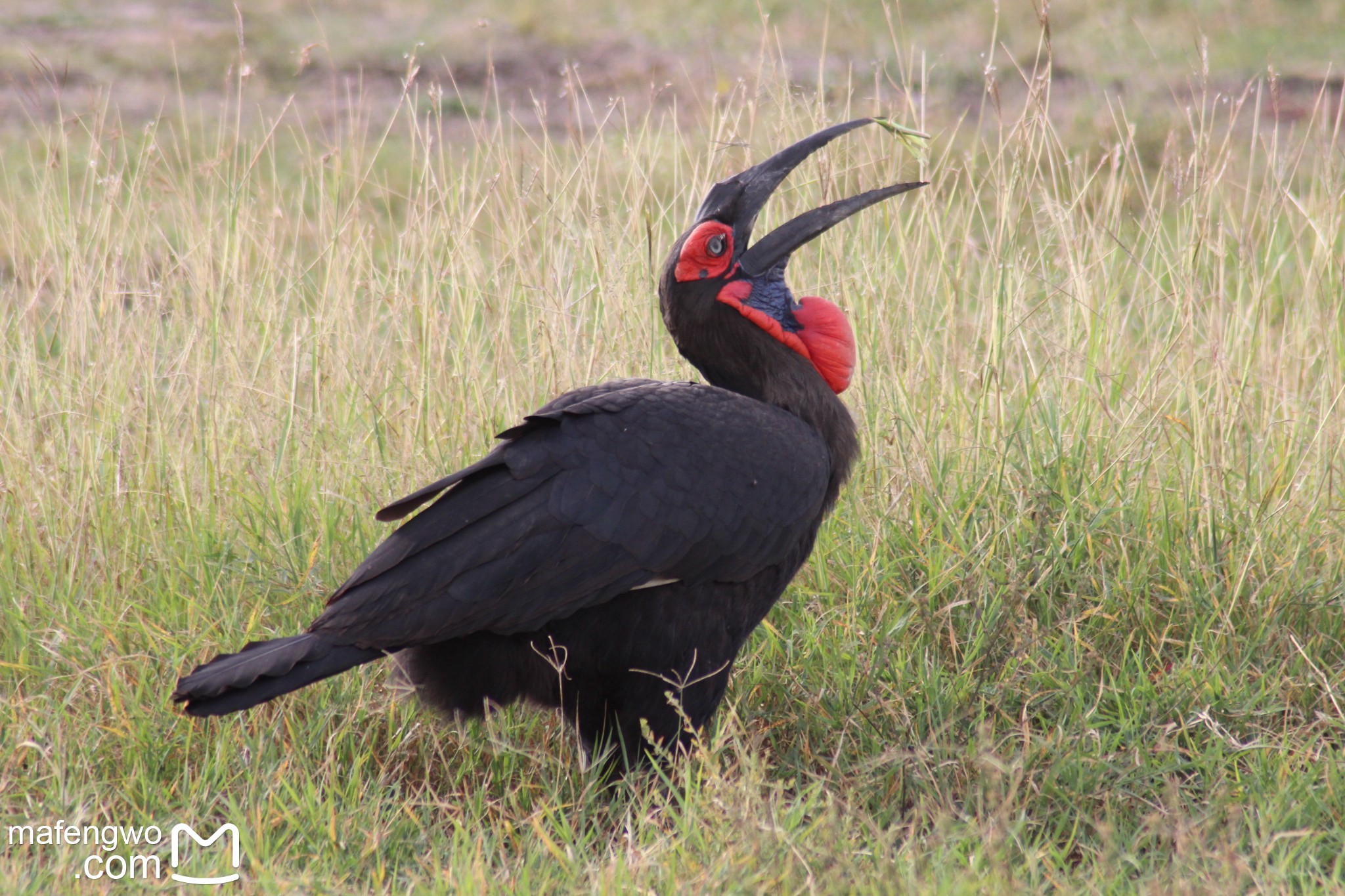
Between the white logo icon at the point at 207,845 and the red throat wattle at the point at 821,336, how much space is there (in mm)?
1552

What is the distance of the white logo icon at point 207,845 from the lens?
2.33 meters

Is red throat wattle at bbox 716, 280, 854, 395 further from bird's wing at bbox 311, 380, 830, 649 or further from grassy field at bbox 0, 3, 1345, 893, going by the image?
grassy field at bbox 0, 3, 1345, 893

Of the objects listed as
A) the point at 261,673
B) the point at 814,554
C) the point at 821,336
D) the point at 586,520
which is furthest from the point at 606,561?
the point at 814,554

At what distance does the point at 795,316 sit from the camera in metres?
3.05

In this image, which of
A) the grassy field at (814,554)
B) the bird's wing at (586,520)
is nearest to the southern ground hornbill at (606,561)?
the bird's wing at (586,520)

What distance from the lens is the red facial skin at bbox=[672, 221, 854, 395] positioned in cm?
293

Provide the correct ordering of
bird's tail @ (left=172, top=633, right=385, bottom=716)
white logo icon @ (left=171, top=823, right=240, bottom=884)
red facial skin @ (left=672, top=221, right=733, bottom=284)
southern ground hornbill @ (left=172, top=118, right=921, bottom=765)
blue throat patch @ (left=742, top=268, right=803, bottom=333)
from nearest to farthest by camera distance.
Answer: white logo icon @ (left=171, top=823, right=240, bottom=884), bird's tail @ (left=172, top=633, right=385, bottom=716), southern ground hornbill @ (left=172, top=118, right=921, bottom=765), red facial skin @ (left=672, top=221, right=733, bottom=284), blue throat patch @ (left=742, top=268, right=803, bottom=333)

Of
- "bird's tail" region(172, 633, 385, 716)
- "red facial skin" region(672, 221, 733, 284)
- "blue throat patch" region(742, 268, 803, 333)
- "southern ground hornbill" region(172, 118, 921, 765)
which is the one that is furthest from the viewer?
"blue throat patch" region(742, 268, 803, 333)

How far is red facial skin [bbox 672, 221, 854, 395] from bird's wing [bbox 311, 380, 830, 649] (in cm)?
28

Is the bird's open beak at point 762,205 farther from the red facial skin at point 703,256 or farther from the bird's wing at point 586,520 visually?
the bird's wing at point 586,520

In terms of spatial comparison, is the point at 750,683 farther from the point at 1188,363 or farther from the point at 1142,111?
the point at 1142,111

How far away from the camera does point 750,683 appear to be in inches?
123

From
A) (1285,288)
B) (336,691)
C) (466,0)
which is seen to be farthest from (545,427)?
(466,0)

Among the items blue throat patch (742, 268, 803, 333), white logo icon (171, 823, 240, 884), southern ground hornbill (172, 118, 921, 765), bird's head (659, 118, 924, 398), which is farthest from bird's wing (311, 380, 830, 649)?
white logo icon (171, 823, 240, 884)
